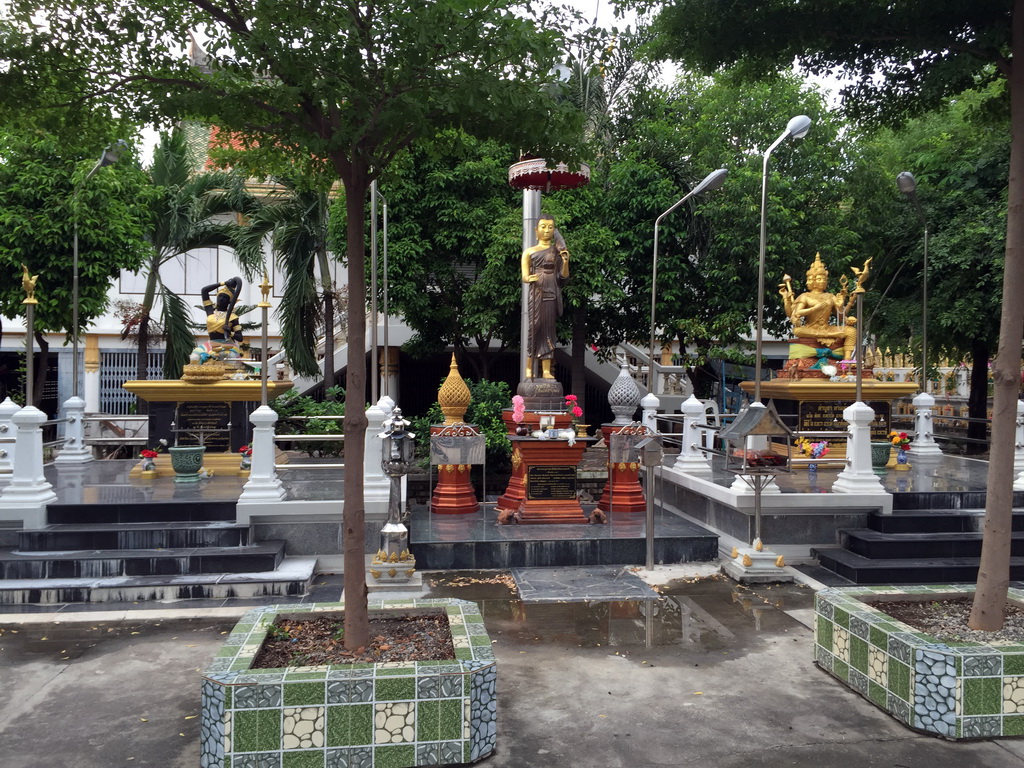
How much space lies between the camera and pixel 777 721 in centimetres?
553

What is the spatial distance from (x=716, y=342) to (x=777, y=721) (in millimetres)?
15848

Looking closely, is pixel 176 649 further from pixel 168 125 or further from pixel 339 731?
pixel 168 125

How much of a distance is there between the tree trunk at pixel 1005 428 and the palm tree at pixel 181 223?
16.2 m

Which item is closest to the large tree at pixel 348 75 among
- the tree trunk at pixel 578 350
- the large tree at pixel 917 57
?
the large tree at pixel 917 57

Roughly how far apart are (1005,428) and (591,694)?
11.1 feet

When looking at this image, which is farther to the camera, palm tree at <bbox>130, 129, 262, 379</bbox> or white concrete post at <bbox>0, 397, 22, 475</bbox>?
palm tree at <bbox>130, 129, 262, 379</bbox>

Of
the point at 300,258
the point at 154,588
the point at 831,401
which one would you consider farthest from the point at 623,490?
the point at 300,258

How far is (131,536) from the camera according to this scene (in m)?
9.34

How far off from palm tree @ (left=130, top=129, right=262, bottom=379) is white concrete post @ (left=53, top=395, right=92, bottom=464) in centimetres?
416

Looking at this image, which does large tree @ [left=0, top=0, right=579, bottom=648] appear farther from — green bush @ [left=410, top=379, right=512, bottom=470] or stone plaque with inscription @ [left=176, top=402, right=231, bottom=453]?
green bush @ [left=410, top=379, right=512, bottom=470]

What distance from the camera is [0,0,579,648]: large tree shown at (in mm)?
4879

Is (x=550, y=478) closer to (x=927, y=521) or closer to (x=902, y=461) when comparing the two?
(x=927, y=521)

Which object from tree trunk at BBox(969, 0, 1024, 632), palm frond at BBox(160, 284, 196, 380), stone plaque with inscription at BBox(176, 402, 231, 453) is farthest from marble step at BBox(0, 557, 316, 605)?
palm frond at BBox(160, 284, 196, 380)

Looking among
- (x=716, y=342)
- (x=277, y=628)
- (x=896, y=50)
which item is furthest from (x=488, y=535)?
(x=716, y=342)
